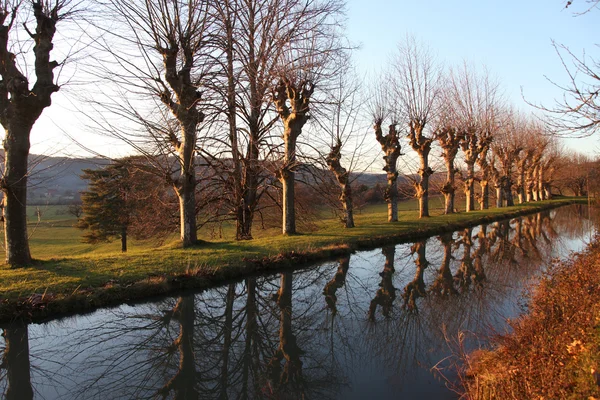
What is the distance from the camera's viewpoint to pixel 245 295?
354 inches

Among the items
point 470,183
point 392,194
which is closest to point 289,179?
point 392,194

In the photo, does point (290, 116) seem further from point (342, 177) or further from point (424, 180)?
point (424, 180)

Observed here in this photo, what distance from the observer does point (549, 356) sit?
13.4 feet

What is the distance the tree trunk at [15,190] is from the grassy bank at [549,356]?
9.13 metres

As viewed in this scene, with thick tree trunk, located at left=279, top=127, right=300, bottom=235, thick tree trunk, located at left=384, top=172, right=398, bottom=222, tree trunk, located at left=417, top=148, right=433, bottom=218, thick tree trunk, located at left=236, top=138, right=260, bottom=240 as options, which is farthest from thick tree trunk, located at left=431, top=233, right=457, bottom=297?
tree trunk, located at left=417, top=148, right=433, bottom=218

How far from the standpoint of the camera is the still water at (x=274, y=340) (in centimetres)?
501

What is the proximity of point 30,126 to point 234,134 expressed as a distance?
756 centimetres

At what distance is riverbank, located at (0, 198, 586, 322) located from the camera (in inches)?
293

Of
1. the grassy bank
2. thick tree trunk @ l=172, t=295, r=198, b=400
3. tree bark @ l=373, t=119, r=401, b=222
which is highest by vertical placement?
tree bark @ l=373, t=119, r=401, b=222

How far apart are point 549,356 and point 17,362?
6.60 meters

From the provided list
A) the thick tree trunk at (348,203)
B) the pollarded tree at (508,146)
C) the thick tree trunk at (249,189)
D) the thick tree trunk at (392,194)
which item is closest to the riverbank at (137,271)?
the thick tree trunk at (249,189)

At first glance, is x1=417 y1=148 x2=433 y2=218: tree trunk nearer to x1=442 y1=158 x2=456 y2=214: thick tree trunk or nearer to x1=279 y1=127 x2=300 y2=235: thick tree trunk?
x1=442 y1=158 x2=456 y2=214: thick tree trunk

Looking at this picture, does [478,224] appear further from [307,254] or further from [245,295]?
[245,295]

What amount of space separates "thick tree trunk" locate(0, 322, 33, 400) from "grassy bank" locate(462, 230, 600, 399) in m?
5.13
